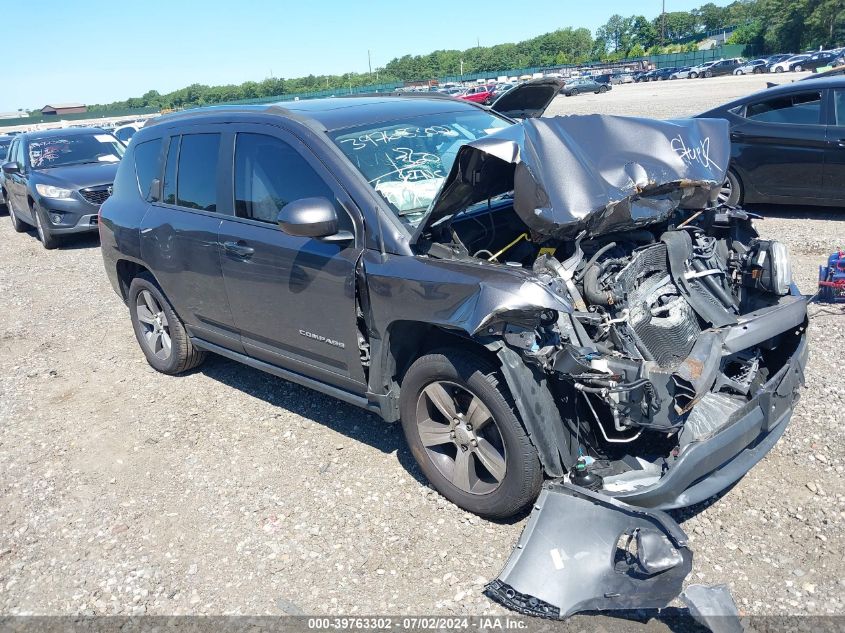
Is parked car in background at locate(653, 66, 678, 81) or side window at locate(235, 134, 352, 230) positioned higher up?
parked car in background at locate(653, 66, 678, 81)

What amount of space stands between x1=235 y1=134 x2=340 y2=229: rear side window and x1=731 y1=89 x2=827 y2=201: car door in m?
6.59

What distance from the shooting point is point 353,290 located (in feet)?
11.3

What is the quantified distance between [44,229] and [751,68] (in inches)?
2212

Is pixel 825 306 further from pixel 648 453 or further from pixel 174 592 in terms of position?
pixel 174 592

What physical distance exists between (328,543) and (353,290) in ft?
4.21

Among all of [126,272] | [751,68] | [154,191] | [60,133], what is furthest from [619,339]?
[751,68]

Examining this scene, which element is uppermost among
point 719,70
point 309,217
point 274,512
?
point 719,70

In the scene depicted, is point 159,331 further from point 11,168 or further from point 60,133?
point 60,133

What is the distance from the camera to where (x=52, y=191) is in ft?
35.4

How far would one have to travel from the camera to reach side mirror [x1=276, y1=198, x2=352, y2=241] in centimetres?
325

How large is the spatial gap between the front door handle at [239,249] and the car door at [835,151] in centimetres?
688

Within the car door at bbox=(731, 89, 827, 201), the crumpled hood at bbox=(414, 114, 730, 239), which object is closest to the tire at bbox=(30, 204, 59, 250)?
the crumpled hood at bbox=(414, 114, 730, 239)

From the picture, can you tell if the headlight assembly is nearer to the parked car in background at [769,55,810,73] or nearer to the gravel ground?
the gravel ground

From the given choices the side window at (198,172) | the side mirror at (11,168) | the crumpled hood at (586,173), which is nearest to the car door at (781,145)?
the crumpled hood at (586,173)
